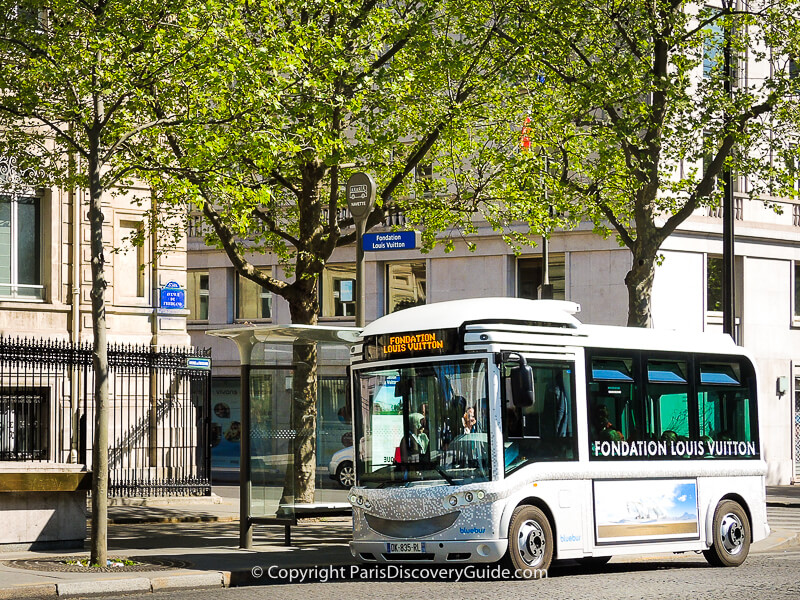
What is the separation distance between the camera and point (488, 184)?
2366cm

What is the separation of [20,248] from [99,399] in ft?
33.4

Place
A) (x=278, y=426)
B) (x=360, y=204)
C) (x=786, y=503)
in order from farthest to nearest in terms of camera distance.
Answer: (x=786, y=503), (x=278, y=426), (x=360, y=204)

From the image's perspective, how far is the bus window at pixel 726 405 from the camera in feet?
56.2

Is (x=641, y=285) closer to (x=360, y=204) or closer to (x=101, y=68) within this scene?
(x=360, y=204)

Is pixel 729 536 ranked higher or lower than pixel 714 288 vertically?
lower

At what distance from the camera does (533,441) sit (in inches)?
592

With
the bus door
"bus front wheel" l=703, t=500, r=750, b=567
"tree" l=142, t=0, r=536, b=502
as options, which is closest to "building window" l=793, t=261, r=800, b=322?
"tree" l=142, t=0, r=536, b=502

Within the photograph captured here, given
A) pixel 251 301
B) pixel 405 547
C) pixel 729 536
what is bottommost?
pixel 729 536

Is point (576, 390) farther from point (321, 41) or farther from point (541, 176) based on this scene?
point (541, 176)

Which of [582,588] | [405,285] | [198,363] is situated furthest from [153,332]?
[405,285]

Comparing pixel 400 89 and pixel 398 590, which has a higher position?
pixel 400 89

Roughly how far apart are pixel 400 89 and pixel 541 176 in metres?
4.29

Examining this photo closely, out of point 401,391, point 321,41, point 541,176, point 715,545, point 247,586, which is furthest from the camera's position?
point 541,176

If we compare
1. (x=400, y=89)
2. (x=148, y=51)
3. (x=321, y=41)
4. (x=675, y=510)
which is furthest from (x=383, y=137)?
(x=675, y=510)
